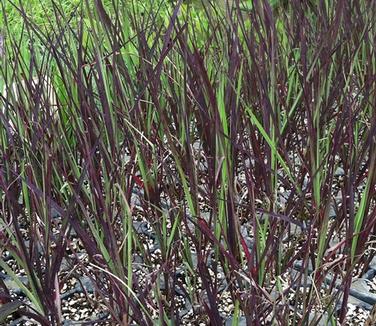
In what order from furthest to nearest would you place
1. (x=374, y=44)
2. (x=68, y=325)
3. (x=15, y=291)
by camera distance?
(x=374, y=44) < (x=15, y=291) < (x=68, y=325)

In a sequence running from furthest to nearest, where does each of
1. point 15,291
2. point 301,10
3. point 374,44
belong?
point 301,10, point 374,44, point 15,291

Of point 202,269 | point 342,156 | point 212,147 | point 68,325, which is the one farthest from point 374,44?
point 68,325

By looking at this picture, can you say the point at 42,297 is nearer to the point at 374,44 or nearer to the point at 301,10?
the point at 374,44

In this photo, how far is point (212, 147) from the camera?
1.21 metres

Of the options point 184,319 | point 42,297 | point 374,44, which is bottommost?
point 184,319

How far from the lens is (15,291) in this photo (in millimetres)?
1203

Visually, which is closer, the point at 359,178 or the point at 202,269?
the point at 202,269

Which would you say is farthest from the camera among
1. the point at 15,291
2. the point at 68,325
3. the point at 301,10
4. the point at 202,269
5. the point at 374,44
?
the point at 301,10

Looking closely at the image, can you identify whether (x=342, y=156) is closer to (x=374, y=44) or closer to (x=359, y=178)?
(x=359, y=178)

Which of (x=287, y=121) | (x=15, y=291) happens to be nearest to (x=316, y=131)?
(x=287, y=121)

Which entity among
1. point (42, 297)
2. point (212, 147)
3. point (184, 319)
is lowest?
point (184, 319)

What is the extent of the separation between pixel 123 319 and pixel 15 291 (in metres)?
0.30

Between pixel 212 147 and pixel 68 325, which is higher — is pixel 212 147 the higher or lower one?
the higher one

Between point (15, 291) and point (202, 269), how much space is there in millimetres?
424
